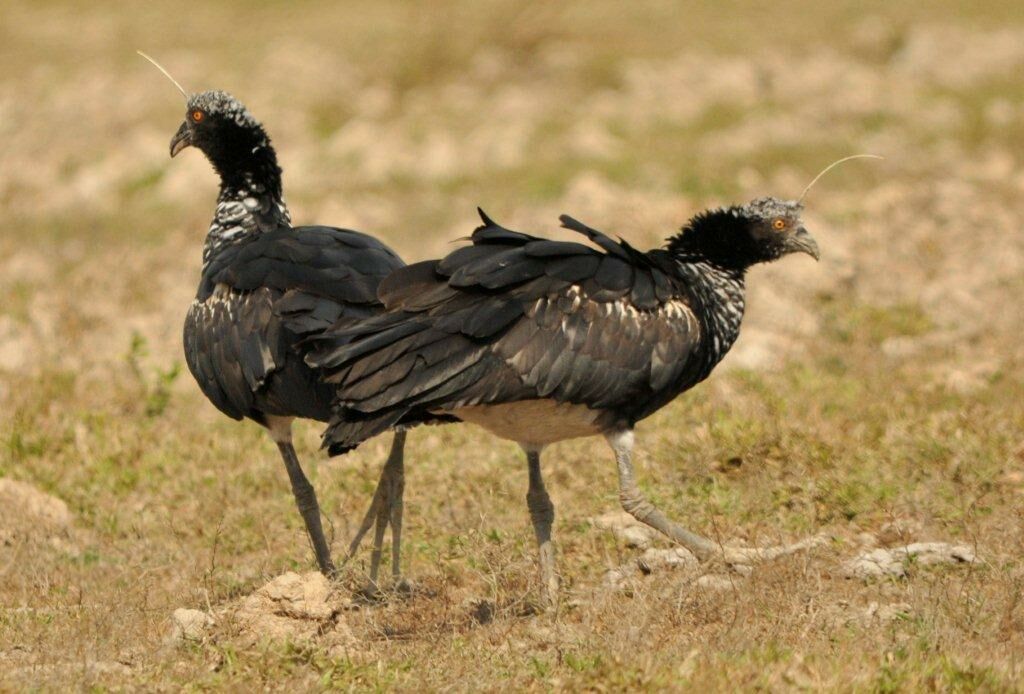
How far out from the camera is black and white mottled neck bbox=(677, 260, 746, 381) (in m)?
5.46

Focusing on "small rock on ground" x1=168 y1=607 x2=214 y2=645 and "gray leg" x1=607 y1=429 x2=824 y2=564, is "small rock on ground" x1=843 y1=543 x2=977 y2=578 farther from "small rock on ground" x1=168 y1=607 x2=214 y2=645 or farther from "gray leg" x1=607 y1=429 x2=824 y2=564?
"small rock on ground" x1=168 y1=607 x2=214 y2=645

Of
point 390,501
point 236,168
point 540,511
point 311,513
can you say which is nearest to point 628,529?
point 540,511

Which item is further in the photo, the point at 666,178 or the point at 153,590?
the point at 666,178

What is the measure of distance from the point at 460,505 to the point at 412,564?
1.89ft

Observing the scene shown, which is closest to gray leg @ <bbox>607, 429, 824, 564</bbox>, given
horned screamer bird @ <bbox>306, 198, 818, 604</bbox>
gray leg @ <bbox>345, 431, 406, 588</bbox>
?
horned screamer bird @ <bbox>306, 198, 818, 604</bbox>

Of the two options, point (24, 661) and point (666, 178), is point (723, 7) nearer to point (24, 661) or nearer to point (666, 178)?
point (666, 178)

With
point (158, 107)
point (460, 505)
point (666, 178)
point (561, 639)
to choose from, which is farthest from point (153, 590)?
point (158, 107)

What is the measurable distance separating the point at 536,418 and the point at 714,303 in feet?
2.66

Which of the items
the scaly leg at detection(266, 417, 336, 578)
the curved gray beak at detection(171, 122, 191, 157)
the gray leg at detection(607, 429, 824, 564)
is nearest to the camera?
the gray leg at detection(607, 429, 824, 564)

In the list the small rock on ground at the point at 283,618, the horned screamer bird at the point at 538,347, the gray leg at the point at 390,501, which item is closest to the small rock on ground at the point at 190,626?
the small rock on ground at the point at 283,618

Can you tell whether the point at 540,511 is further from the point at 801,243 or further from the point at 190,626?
the point at 801,243

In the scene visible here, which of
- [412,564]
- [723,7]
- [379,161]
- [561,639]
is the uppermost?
[723,7]

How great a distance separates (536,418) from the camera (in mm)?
5289

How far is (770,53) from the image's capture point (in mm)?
17016
